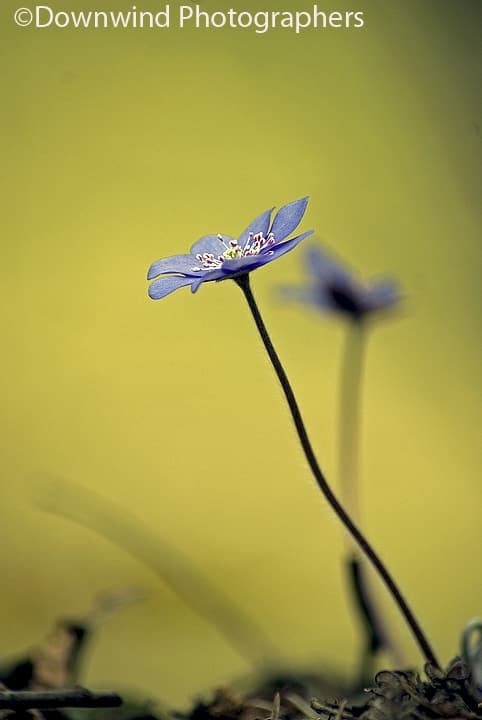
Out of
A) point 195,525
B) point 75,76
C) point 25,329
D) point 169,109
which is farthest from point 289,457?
point 75,76

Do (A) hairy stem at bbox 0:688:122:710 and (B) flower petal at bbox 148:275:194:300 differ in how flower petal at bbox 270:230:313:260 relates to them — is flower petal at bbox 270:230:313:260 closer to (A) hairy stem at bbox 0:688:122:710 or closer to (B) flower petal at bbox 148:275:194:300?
(B) flower petal at bbox 148:275:194:300

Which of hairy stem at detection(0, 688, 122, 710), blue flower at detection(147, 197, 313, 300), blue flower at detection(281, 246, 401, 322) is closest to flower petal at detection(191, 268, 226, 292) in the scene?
blue flower at detection(147, 197, 313, 300)

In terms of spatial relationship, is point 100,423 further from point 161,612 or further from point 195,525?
point 161,612

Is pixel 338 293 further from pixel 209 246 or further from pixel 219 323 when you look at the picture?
pixel 219 323

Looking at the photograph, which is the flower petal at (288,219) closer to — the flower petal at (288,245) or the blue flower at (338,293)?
the flower petal at (288,245)

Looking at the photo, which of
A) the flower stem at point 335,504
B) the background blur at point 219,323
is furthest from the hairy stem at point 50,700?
the background blur at point 219,323

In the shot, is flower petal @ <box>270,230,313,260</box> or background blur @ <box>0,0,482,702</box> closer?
flower petal @ <box>270,230,313,260</box>
